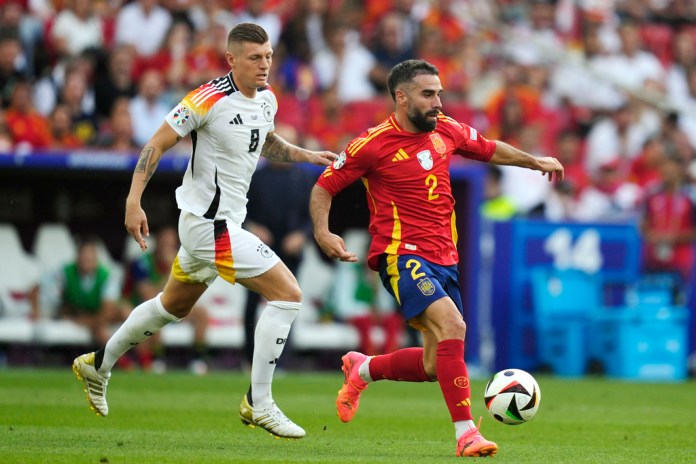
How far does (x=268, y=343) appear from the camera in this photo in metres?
7.79

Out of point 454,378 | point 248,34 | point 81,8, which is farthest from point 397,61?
point 454,378

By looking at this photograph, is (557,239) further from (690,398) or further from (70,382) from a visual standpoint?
(70,382)

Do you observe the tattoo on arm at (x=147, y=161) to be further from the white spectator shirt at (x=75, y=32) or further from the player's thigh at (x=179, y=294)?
the white spectator shirt at (x=75, y=32)

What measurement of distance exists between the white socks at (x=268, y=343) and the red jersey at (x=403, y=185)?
2.09 ft

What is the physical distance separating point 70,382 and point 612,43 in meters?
12.4

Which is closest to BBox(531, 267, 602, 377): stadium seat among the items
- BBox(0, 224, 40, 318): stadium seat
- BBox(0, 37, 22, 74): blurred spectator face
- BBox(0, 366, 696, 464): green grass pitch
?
BBox(0, 366, 696, 464): green grass pitch

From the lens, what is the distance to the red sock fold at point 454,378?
7.23 m

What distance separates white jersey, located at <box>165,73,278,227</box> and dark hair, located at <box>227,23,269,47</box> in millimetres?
265

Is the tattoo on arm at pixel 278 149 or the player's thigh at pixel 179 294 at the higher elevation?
the tattoo on arm at pixel 278 149

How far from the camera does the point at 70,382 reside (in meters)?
12.4

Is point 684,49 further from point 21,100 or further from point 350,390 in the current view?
point 350,390

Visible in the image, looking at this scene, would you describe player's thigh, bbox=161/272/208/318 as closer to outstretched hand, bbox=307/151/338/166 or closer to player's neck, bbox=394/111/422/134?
outstretched hand, bbox=307/151/338/166

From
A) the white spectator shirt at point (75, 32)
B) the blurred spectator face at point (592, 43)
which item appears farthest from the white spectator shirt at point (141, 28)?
the blurred spectator face at point (592, 43)

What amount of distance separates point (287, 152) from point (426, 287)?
1.56m
